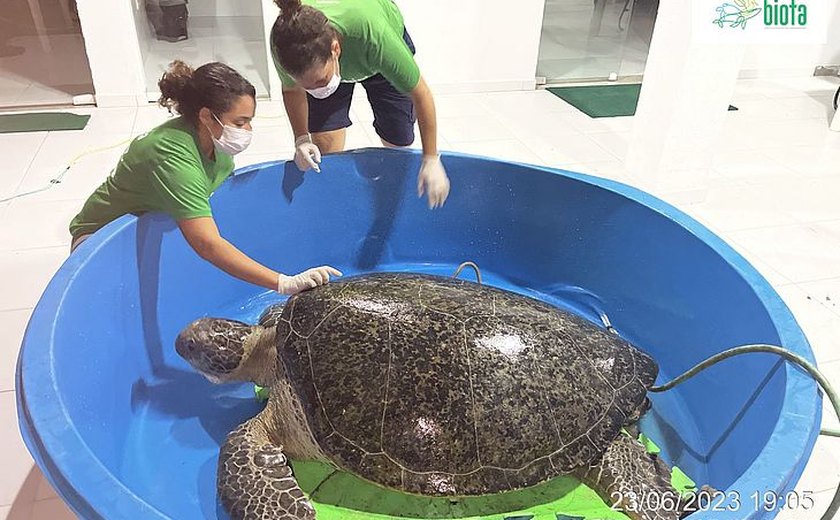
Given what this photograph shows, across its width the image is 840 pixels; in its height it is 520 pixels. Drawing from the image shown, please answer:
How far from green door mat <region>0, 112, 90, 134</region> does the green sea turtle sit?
6.81 feet

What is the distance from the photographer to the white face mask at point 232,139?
1.23 metres

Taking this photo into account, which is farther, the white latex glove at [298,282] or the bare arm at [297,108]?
the bare arm at [297,108]

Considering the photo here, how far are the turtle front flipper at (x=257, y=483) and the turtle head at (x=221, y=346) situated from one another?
16 cm

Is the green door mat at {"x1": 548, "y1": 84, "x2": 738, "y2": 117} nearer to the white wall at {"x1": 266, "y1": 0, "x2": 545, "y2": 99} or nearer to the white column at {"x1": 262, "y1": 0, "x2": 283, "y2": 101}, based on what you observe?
the white wall at {"x1": 266, "y1": 0, "x2": 545, "y2": 99}

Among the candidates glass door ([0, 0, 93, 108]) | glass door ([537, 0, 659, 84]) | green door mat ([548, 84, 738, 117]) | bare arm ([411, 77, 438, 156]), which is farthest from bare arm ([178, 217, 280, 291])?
glass door ([537, 0, 659, 84])

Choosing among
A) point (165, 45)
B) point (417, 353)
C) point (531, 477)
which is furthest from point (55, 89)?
point (531, 477)

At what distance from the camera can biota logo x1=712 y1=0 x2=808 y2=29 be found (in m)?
2.05

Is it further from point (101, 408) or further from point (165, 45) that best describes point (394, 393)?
point (165, 45)

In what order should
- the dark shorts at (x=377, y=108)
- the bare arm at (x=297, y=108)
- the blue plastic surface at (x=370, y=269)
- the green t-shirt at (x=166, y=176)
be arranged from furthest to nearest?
the dark shorts at (x=377, y=108)
the bare arm at (x=297, y=108)
the green t-shirt at (x=166, y=176)
the blue plastic surface at (x=370, y=269)

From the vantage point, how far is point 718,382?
1375 millimetres

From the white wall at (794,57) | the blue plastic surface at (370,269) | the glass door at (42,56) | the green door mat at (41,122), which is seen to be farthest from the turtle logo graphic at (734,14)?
the glass door at (42,56)

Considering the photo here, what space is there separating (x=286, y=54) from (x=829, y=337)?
1551 millimetres

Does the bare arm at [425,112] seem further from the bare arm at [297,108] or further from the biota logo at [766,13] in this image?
the biota logo at [766,13]

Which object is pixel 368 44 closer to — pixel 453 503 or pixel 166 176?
pixel 166 176
